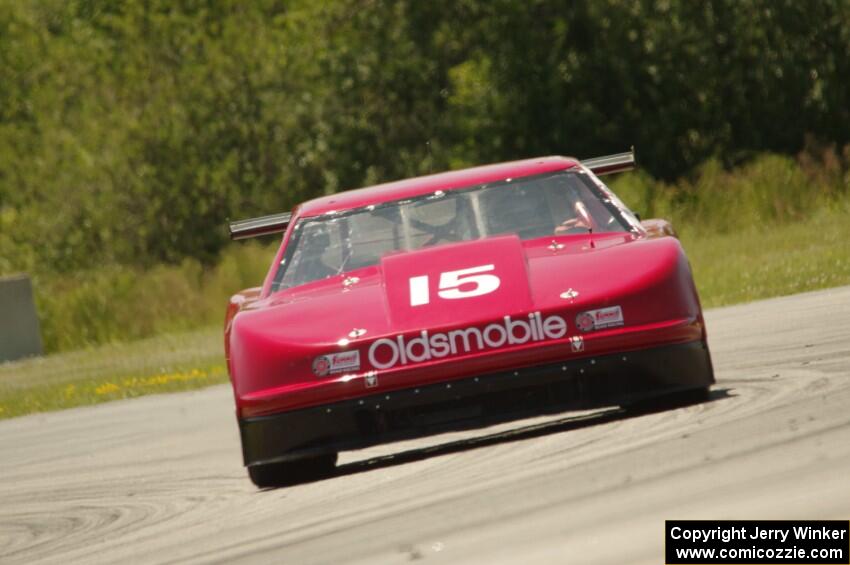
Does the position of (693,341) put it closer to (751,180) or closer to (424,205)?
(424,205)

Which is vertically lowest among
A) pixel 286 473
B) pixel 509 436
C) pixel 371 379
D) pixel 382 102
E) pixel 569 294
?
pixel 382 102

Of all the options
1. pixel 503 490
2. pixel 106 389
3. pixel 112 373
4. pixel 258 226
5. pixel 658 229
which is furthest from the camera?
pixel 112 373

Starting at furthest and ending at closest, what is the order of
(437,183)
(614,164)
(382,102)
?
1. (382,102)
2. (614,164)
3. (437,183)

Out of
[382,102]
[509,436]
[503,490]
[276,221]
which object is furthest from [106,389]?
[382,102]

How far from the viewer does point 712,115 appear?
33.5 metres

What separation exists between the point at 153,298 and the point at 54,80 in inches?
629

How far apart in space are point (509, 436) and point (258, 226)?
7.19ft

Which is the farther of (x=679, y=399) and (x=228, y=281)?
(x=228, y=281)

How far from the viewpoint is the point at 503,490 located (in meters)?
6.12

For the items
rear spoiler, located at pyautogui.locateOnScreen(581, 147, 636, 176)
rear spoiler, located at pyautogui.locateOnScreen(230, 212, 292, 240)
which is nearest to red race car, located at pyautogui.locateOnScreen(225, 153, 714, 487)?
rear spoiler, located at pyautogui.locateOnScreen(230, 212, 292, 240)

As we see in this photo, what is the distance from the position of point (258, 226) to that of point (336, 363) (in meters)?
2.52

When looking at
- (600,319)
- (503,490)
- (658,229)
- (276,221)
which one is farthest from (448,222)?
(503,490)

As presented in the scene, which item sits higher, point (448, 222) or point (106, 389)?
point (448, 222)

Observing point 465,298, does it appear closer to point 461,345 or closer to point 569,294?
point 461,345
